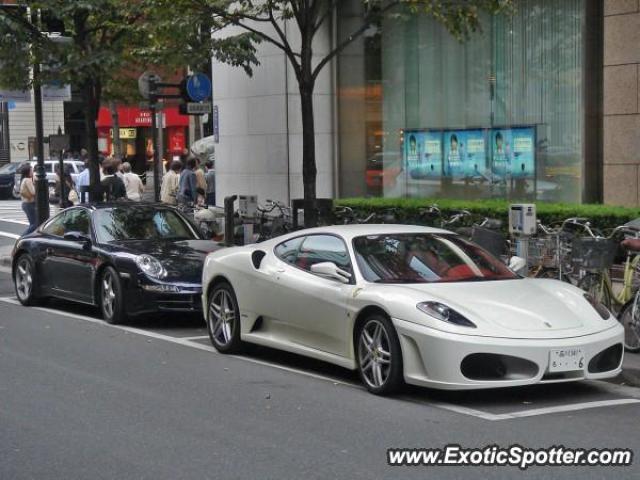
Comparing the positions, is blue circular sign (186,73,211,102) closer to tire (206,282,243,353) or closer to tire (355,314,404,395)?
tire (206,282,243,353)

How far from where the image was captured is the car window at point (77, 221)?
13.7m

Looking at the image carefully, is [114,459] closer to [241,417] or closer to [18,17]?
[241,417]

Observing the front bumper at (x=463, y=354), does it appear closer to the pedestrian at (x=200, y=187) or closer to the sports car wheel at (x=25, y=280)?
the sports car wheel at (x=25, y=280)

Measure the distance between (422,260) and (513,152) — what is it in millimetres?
8883

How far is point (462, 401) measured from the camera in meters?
8.34

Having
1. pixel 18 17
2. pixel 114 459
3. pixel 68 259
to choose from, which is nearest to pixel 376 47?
pixel 18 17

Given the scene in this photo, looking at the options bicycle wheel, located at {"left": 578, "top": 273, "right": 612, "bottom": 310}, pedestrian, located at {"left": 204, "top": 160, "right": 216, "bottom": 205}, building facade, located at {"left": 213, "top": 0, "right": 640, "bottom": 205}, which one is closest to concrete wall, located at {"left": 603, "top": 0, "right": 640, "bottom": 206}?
building facade, located at {"left": 213, "top": 0, "right": 640, "bottom": 205}

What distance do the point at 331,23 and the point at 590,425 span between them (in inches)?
564

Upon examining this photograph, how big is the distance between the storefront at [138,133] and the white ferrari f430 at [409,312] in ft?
137

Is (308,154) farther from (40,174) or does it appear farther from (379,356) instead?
(379,356)

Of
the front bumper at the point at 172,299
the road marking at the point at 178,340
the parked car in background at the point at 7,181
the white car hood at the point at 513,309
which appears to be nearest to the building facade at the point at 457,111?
the front bumper at the point at 172,299

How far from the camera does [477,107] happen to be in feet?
60.4

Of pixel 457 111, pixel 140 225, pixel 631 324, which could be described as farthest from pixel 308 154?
pixel 631 324

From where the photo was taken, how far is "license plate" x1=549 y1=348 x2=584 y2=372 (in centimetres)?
795
